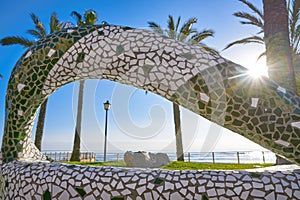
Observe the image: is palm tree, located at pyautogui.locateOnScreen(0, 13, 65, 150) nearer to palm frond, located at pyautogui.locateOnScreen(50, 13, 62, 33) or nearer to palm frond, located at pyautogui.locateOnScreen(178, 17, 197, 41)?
palm frond, located at pyautogui.locateOnScreen(50, 13, 62, 33)

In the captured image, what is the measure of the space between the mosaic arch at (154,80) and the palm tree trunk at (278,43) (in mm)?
4359

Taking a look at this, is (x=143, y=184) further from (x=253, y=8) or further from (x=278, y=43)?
(x=253, y=8)

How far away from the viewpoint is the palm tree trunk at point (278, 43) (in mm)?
6348

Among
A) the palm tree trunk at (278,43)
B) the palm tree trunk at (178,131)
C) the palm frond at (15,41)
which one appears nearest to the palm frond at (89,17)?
the palm frond at (15,41)

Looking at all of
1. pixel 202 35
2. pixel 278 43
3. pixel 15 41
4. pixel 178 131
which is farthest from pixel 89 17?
pixel 278 43

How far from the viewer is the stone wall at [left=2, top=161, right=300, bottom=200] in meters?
2.26

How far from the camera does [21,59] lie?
311 centimetres

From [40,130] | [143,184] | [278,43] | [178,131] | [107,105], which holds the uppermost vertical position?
[278,43]

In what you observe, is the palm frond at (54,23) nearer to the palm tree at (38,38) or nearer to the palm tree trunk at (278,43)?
the palm tree at (38,38)

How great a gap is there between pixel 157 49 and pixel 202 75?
50 centimetres

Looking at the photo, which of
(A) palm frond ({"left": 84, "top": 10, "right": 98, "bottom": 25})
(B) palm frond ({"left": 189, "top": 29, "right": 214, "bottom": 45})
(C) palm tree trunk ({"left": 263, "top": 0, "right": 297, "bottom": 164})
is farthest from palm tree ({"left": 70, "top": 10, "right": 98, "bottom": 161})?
(C) palm tree trunk ({"left": 263, "top": 0, "right": 297, "bottom": 164})

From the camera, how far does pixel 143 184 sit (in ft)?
7.93

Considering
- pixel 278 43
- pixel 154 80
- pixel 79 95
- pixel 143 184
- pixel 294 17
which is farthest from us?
pixel 79 95

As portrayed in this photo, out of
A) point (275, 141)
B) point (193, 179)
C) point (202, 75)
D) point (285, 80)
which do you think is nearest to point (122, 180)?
point (193, 179)
